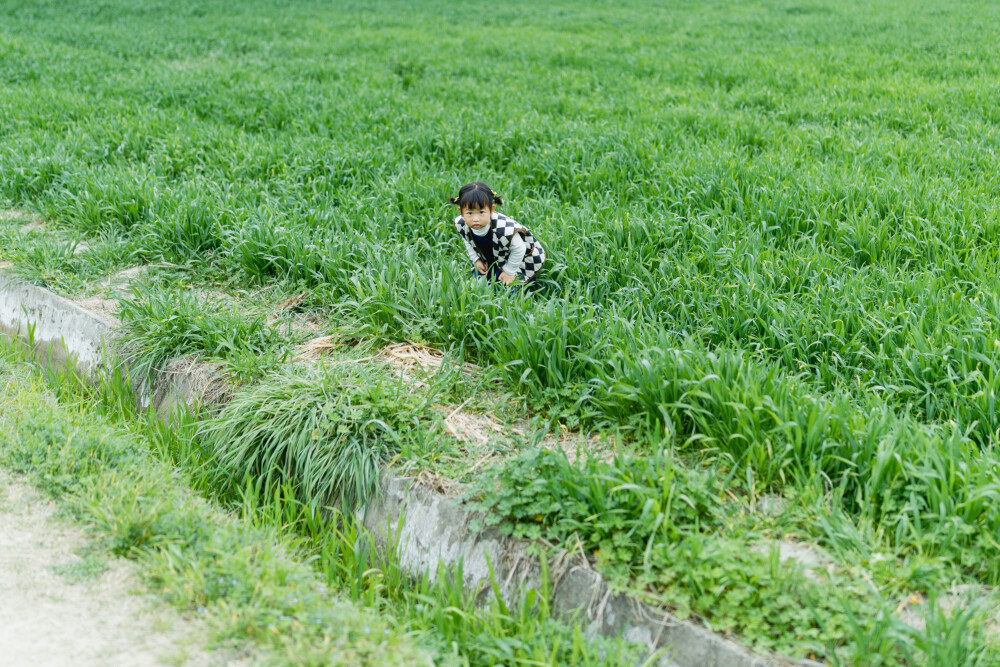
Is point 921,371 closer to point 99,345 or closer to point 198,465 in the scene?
point 198,465

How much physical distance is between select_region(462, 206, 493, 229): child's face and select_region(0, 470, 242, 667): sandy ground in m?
2.27

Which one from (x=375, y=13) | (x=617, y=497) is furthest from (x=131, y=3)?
(x=617, y=497)

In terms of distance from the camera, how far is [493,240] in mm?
4316

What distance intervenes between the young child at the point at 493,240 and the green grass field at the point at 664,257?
242 mm

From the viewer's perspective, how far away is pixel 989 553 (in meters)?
2.44

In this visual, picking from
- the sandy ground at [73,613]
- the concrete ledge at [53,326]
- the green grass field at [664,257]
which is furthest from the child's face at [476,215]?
the sandy ground at [73,613]

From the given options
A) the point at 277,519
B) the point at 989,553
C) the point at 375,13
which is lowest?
the point at 277,519

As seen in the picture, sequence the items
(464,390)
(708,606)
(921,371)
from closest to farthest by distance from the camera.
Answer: (708,606) < (921,371) < (464,390)

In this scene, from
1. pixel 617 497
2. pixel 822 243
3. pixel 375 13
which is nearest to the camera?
pixel 617 497

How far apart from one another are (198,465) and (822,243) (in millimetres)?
3624

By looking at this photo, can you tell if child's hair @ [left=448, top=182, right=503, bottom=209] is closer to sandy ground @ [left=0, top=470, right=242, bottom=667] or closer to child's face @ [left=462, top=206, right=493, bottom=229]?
child's face @ [left=462, top=206, right=493, bottom=229]

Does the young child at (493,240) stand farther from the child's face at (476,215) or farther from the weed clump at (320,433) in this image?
the weed clump at (320,433)

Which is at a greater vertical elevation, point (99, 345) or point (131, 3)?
point (131, 3)

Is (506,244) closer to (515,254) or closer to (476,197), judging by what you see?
(515,254)
